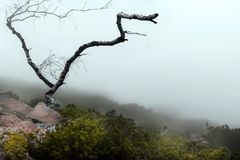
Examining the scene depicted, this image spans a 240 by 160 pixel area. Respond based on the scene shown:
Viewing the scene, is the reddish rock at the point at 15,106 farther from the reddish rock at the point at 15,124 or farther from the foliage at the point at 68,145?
the foliage at the point at 68,145

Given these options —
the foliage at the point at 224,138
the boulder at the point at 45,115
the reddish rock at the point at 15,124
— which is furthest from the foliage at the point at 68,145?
the foliage at the point at 224,138

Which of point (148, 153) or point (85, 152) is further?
point (148, 153)

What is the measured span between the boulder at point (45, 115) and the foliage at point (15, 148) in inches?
131

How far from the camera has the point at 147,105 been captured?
72.9 ft

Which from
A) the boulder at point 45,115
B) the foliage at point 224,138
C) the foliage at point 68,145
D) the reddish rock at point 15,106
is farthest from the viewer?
the foliage at point 224,138

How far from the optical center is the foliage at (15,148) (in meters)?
9.96

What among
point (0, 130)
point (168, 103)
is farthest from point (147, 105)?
point (0, 130)

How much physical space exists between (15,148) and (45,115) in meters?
4.02

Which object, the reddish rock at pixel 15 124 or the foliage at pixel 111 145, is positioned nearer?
the foliage at pixel 111 145

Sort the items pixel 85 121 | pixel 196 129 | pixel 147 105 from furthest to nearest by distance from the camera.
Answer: pixel 147 105 → pixel 196 129 → pixel 85 121

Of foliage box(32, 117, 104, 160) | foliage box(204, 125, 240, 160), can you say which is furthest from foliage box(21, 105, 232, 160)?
foliage box(204, 125, 240, 160)

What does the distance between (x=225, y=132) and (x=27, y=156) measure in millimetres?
7517

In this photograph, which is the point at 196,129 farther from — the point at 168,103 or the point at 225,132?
the point at 225,132

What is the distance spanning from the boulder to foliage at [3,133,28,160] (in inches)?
131
